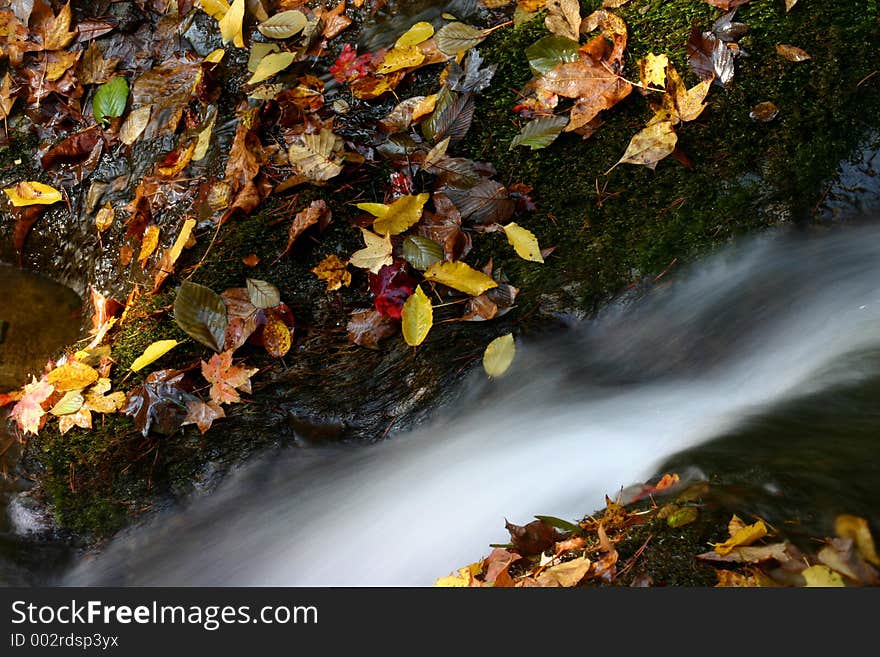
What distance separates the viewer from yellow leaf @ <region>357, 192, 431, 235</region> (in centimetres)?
253

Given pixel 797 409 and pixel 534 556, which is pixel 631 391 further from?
pixel 534 556

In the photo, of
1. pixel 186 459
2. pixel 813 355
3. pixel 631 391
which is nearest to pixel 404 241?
pixel 631 391

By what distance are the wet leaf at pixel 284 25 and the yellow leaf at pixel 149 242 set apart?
96 cm

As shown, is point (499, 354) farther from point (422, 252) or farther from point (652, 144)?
→ point (652, 144)

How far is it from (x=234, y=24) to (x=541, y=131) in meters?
1.45

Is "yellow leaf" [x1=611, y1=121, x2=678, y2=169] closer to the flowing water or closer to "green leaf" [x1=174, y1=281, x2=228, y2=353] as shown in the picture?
the flowing water

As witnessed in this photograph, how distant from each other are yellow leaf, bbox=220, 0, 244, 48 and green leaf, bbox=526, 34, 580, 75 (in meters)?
1.27

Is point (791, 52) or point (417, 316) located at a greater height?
point (791, 52)

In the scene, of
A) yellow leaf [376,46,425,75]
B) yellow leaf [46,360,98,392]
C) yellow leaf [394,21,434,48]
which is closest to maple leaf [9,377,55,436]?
yellow leaf [46,360,98,392]

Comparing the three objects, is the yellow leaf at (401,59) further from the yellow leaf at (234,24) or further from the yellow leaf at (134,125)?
the yellow leaf at (134,125)

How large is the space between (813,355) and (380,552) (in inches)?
71.3

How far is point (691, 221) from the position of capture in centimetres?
259

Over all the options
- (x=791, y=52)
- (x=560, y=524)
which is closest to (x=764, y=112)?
(x=791, y=52)

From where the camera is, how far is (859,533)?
1.84 meters
